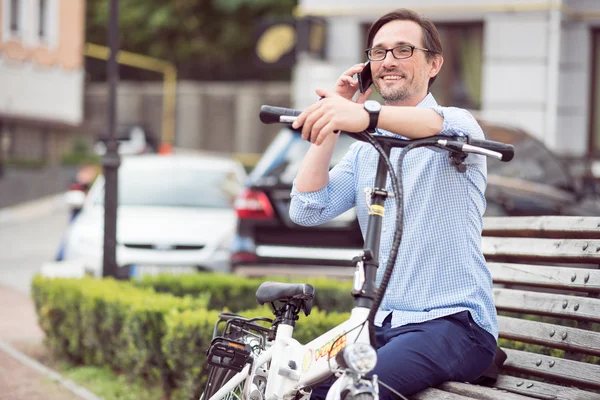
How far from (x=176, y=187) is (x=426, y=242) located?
7.53 metres

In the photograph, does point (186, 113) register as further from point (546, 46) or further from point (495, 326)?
point (495, 326)

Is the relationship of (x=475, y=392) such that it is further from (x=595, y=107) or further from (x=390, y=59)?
(x=595, y=107)

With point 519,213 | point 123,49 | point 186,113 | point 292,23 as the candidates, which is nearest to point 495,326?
point 519,213

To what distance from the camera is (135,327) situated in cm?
580

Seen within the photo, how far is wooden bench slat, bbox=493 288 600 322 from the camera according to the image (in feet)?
12.4

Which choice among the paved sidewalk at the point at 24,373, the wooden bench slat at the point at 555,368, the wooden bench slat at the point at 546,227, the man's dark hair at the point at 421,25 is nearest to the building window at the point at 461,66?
the paved sidewalk at the point at 24,373

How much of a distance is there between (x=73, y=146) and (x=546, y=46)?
21868mm

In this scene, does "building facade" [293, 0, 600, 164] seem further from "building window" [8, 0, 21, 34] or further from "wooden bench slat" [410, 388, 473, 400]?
"building window" [8, 0, 21, 34]

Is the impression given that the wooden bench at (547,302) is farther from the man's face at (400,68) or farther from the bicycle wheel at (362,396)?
the man's face at (400,68)

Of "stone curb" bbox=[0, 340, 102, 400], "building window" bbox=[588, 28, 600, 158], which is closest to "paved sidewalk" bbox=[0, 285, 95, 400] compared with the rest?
"stone curb" bbox=[0, 340, 102, 400]

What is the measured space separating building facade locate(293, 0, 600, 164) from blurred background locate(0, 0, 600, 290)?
24mm

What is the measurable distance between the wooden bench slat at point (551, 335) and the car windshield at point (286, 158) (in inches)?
161

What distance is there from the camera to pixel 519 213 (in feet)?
29.2

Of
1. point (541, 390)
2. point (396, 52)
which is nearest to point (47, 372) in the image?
point (541, 390)
